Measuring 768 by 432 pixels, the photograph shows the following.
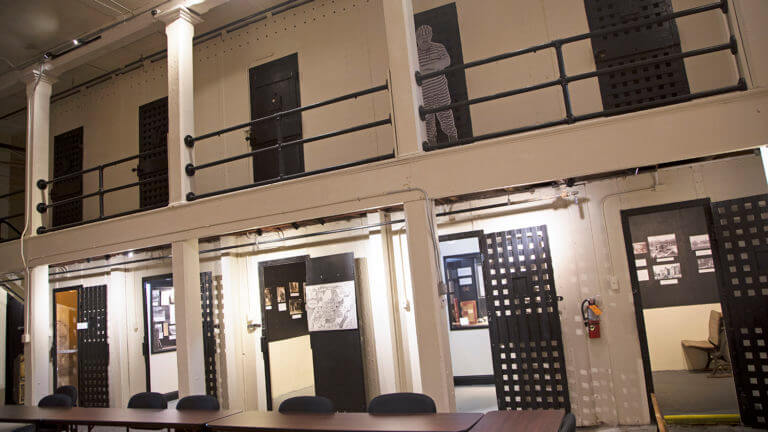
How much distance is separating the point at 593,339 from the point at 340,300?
3.28 meters

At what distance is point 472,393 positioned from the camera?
7926 mm

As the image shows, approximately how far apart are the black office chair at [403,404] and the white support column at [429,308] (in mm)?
472

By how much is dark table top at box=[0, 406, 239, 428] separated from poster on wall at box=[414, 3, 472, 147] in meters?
3.91

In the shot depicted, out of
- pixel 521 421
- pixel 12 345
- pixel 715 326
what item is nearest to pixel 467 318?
pixel 715 326

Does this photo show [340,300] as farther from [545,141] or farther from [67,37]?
[67,37]

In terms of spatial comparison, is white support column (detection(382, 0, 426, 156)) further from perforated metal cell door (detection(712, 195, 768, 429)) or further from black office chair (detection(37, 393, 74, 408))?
black office chair (detection(37, 393, 74, 408))

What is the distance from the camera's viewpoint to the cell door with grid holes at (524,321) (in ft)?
19.5

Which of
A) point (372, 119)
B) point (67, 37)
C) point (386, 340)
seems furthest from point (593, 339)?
point (67, 37)

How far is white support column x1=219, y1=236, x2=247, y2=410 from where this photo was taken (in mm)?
7738

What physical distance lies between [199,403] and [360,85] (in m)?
4.52

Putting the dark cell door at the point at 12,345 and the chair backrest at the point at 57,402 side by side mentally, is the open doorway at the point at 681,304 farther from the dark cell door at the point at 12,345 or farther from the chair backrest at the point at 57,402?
the dark cell door at the point at 12,345

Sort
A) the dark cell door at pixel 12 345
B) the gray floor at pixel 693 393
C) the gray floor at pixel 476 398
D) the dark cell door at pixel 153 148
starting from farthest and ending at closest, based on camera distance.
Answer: the dark cell door at pixel 12 345, the dark cell door at pixel 153 148, the gray floor at pixel 476 398, the gray floor at pixel 693 393

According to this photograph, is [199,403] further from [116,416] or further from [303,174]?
[303,174]

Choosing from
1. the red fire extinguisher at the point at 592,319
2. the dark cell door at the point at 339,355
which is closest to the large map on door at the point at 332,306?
the dark cell door at the point at 339,355
